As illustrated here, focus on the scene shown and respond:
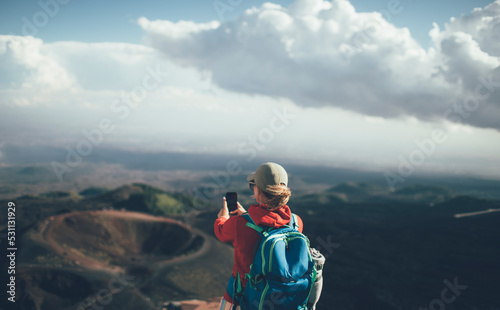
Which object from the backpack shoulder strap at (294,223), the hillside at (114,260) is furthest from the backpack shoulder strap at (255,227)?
the hillside at (114,260)

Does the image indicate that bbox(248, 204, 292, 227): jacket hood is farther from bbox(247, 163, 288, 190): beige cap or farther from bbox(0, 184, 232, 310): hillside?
bbox(0, 184, 232, 310): hillside

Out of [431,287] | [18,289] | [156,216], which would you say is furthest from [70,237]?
[431,287]

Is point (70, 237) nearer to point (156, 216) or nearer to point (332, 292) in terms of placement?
point (156, 216)

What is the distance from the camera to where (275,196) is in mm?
2975

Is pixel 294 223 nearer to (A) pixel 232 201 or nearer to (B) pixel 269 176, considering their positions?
(B) pixel 269 176

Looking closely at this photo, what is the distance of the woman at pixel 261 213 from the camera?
2.94m

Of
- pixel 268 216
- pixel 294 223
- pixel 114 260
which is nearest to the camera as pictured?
pixel 268 216

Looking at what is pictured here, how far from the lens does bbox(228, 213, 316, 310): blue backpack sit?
2855mm

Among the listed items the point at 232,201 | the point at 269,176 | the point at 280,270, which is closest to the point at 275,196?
the point at 269,176

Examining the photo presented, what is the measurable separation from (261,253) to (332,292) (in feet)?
92.3

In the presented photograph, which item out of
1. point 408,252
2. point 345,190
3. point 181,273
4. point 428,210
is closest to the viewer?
point 181,273

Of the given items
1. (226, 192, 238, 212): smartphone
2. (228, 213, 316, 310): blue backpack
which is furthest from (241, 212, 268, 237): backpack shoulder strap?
(226, 192, 238, 212): smartphone

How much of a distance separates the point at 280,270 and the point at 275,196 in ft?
2.59

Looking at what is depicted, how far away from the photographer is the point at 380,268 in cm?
3123
